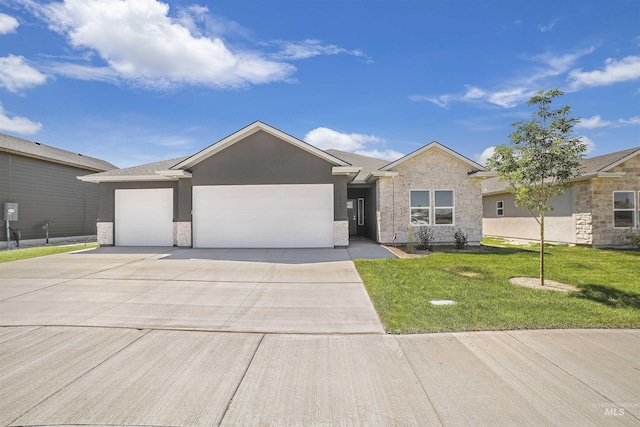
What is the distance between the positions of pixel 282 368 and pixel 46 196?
20.5 metres

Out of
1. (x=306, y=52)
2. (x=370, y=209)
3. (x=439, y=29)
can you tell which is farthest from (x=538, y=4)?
(x=370, y=209)

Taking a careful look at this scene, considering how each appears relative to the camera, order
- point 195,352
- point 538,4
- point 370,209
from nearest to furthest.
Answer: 1. point 195,352
2. point 538,4
3. point 370,209

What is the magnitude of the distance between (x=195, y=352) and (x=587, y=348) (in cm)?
492


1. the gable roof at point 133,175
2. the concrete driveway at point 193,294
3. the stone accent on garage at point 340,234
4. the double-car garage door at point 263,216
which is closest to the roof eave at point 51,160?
the gable roof at point 133,175

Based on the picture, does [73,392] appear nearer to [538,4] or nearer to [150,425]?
[150,425]

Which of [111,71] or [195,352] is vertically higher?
[111,71]

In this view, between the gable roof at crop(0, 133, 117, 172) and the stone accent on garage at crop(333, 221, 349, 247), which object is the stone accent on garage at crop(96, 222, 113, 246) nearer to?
the gable roof at crop(0, 133, 117, 172)

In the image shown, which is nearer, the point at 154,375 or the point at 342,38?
the point at 154,375

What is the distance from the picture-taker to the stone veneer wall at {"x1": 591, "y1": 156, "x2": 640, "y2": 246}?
45.5 ft

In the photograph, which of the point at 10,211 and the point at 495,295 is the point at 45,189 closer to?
the point at 10,211

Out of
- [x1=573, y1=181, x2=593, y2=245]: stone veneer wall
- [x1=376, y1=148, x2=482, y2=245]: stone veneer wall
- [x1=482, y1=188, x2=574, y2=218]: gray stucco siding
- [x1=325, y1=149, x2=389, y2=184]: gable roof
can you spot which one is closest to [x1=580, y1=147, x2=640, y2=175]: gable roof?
[x1=573, y1=181, x2=593, y2=245]: stone veneer wall

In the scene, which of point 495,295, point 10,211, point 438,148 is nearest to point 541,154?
point 495,295

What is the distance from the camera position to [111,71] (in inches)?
501

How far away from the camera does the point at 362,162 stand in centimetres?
1838
